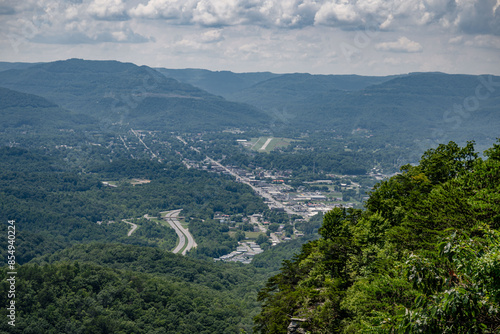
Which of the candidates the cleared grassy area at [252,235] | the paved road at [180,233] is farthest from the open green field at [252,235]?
the paved road at [180,233]

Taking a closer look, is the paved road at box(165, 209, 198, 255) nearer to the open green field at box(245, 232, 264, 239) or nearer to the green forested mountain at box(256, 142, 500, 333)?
the open green field at box(245, 232, 264, 239)

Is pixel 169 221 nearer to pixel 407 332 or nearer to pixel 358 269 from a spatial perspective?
pixel 358 269

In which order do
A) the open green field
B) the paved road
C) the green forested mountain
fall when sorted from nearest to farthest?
the green forested mountain < the paved road < the open green field

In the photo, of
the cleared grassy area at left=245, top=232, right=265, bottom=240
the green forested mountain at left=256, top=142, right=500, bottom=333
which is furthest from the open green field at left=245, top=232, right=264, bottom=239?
the green forested mountain at left=256, top=142, right=500, bottom=333

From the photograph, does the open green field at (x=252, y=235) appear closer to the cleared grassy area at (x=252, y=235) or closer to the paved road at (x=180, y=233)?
the cleared grassy area at (x=252, y=235)

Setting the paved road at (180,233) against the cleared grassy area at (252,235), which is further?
the cleared grassy area at (252,235)

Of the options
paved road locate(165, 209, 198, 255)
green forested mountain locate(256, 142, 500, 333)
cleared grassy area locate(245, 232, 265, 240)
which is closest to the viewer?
green forested mountain locate(256, 142, 500, 333)
